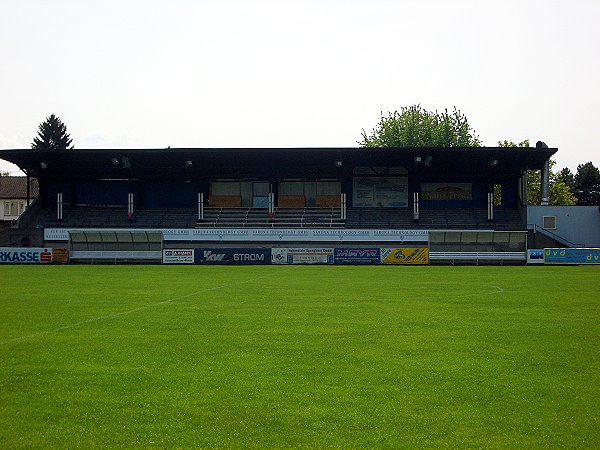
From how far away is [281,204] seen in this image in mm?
67125

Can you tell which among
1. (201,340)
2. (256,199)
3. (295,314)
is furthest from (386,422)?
(256,199)

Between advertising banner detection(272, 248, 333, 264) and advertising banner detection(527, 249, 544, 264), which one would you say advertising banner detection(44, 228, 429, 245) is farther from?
advertising banner detection(527, 249, 544, 264)

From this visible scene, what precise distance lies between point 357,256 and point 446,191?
17.4m

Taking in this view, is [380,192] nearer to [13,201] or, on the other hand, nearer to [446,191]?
[446,191]

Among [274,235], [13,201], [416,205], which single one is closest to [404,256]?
[416,205]

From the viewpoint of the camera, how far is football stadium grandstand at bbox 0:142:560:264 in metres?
54.1

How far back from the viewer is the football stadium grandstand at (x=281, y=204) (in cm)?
5409

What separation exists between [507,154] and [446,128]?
47.9m

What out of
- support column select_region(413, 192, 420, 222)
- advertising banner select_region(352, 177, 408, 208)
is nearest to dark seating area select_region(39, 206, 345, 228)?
advertising banner select_region(352, 177, 408, 208)

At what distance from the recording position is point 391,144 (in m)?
108

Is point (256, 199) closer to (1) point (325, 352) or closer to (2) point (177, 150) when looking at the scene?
(2) point (177, 150)

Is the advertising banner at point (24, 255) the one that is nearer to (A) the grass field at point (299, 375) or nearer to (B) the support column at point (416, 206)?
(B) the support column at point (416, 206)

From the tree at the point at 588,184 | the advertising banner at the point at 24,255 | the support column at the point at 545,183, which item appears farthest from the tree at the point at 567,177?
the advertising banner at the point at 24,255

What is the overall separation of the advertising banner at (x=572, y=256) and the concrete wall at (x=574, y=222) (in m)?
8.34
